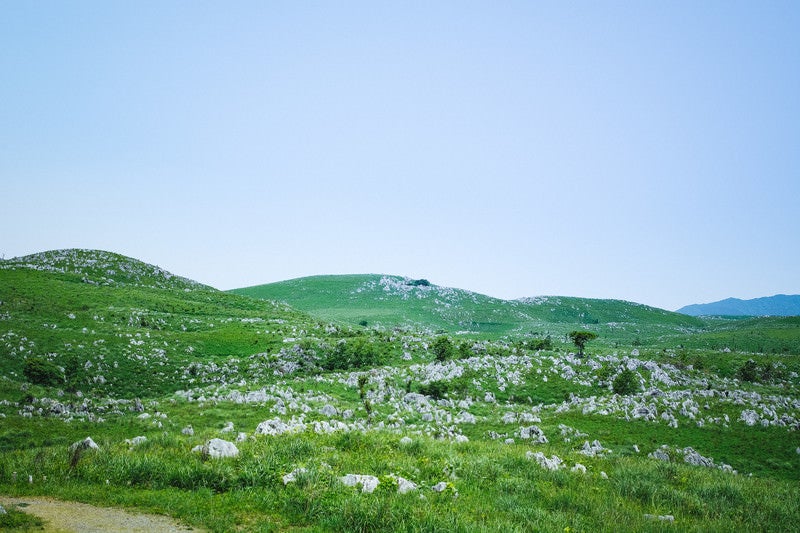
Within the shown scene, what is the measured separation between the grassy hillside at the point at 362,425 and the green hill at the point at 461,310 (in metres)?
62.5

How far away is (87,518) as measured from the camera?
31.5ft

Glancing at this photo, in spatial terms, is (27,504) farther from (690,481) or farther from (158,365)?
(158,365)

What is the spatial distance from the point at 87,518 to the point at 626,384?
44.2 meters

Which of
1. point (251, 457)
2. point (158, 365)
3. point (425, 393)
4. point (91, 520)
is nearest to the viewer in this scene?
point (91, 520)

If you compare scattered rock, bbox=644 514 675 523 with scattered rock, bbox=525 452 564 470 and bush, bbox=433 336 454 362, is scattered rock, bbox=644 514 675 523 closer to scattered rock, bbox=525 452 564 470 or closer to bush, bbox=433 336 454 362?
scattered rock, bbox=525 452 564 470

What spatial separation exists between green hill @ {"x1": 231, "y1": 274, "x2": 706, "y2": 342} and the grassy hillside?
62465mm

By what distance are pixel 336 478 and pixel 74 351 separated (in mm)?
45858

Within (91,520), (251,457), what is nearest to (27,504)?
(91,520)

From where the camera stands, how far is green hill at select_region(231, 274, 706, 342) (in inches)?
5236

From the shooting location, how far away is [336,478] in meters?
11.9

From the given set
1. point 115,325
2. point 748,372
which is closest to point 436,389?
point 748,372

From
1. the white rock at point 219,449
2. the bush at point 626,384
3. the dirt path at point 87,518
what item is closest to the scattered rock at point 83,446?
the dirt path at point 87,518

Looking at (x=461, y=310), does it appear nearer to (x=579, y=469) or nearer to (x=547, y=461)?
(x=547, y=461)

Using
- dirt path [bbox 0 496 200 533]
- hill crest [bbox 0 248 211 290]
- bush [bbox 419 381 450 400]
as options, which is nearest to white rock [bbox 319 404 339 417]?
bush [bbox 419 381 450 400]
